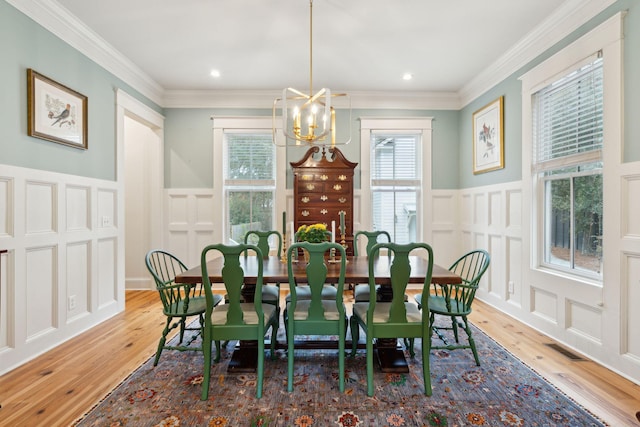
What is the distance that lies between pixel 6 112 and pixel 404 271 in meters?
3.08

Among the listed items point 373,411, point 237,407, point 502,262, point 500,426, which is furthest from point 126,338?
point 502,262

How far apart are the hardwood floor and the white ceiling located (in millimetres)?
2811

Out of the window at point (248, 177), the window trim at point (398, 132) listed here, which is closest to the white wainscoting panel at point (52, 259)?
the window at point (248, 177)

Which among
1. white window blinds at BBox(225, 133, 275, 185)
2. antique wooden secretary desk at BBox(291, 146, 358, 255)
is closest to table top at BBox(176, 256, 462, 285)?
antique wooden secretary desk at BBox(291, 146, 358, 255)

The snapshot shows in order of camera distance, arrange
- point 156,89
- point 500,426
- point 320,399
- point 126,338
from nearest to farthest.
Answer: point 500,426 < point 320,399 < point 126,338 < point 156,89

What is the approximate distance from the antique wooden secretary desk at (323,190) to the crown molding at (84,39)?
2.20 m

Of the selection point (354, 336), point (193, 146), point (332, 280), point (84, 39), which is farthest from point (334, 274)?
point (193, 146)

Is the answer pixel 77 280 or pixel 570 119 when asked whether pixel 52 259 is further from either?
pixel 570 119

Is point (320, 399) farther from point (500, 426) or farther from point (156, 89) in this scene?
point (156, 89)

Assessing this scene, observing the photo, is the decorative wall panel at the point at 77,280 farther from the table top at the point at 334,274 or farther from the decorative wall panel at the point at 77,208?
the table top at the point at 334,274

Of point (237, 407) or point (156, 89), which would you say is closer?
point (237, 407)

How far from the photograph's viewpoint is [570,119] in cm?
287

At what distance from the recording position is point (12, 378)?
230 cm

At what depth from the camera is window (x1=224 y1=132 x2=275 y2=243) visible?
194 inches
